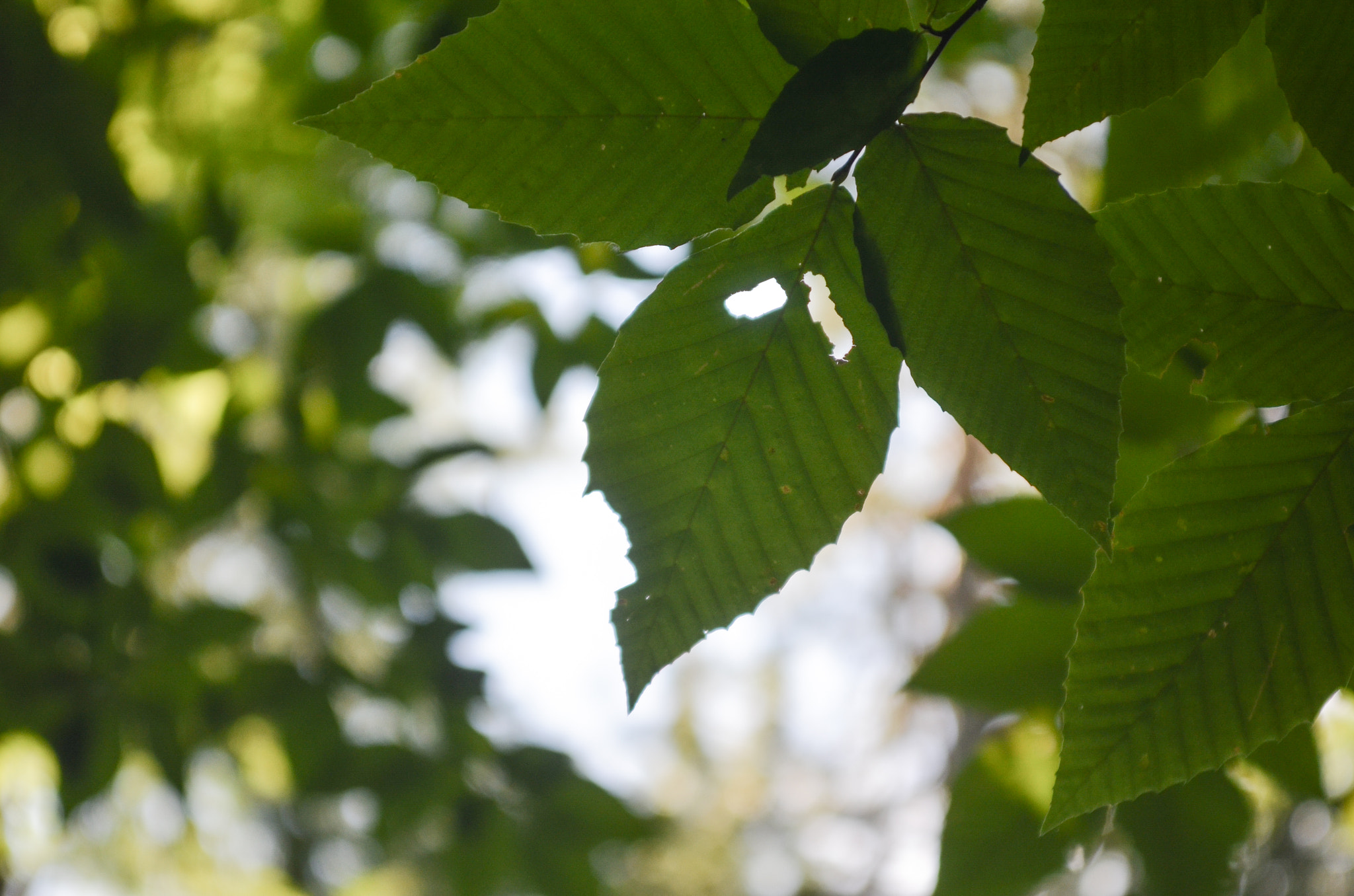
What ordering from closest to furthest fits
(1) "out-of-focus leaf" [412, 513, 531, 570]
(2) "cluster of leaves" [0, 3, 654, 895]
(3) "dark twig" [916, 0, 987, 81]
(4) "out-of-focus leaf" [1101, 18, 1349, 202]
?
(3) "dark twig" [916, 0, 987, 81], (4) "out-of-focus leaf" [1101, 18, 1349, 202], (2) "cluster of leaves" [0, 3, 654, 895], (1) "out-of-focus leaf" [412, 513, 531, 570]

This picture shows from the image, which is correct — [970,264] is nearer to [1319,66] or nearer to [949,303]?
[949,303]

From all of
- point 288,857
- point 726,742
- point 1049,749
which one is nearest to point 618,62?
point 1049,749

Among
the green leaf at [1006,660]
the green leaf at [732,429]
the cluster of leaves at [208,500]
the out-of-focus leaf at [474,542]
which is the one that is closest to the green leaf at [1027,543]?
the green leaf at [1006,660]

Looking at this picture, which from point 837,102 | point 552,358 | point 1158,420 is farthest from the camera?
point 552,358

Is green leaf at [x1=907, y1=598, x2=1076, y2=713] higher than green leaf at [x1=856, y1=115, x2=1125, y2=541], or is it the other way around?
green leaf at [x1=856, y1=115, x2=1125, y2=541]

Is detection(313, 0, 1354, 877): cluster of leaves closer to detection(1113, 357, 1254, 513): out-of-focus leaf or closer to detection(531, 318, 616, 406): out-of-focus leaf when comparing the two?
detection(1113, 357, 1254, 513): out-of-focus leaf

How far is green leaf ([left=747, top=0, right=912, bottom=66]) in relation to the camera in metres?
0.30

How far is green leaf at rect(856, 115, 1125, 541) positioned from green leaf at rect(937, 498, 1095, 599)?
0.26 meters

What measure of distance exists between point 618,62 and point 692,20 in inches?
1.2

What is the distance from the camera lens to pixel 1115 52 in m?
0.30

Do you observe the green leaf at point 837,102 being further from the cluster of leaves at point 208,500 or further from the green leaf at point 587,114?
the cluster of leaves at point 208,500

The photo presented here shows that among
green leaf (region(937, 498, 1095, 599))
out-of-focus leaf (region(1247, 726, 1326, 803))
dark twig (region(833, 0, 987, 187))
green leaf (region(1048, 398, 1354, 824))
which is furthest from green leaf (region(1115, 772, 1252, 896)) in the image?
dark twig (region(833, 0, 987, 187))

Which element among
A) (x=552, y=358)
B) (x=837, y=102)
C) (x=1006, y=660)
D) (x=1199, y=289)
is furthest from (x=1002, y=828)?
(x=552, y=358)

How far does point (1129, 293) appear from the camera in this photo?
357 mm
